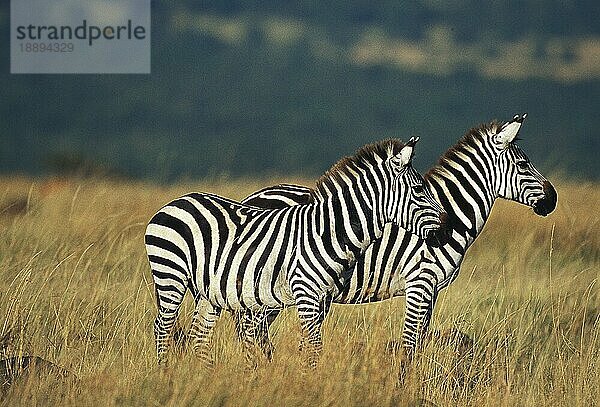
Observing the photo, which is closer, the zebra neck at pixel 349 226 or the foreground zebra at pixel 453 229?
the zebra neck at pixel 349 226

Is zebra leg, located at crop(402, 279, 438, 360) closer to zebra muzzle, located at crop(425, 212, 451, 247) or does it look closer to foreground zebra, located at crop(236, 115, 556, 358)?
foreground zebra, located at crop(236, 115, 556, 358)

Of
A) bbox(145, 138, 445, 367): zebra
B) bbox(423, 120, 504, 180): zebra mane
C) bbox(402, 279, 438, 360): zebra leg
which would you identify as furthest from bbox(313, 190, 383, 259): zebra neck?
bbox(423, 120, 504, 180): zebra mane

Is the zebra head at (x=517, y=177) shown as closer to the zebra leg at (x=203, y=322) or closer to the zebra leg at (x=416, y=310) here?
the zebra leg at (x=416, y=310)

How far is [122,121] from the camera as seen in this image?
609cm

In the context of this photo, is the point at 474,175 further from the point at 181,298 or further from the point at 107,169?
the point at 107,169

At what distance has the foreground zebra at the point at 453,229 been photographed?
4949mm

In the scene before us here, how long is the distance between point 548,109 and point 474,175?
1219mm

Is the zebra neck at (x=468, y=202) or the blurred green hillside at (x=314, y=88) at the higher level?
the blurred green hillside at (x=314, y=88)

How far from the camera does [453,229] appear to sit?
16.3ft

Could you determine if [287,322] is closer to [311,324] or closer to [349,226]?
[311,324]

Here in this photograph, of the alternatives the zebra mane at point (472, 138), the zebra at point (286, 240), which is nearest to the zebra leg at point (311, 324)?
the zebra at point (286, 240)

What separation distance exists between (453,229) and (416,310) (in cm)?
44

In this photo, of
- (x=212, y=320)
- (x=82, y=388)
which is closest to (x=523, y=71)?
(x=212, y=320)

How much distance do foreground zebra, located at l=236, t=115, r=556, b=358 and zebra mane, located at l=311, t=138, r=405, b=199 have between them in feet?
1.23
